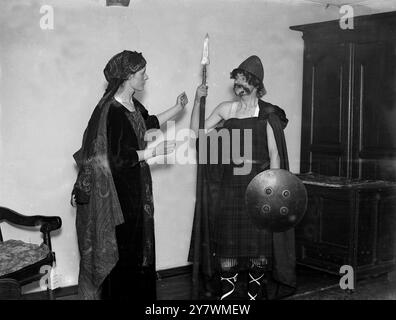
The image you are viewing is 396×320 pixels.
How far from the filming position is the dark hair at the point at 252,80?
2391 mm

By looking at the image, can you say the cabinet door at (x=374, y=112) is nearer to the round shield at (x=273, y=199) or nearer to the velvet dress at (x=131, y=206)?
the round shield at (x=273, y=199)

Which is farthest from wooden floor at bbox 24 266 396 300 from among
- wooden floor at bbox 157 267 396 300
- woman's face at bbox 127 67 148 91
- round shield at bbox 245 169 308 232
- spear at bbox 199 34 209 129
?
woman's face at bbox 127 67 148 91

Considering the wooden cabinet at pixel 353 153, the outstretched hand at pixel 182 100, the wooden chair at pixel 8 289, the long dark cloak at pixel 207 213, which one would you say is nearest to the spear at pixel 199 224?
the long dark cloak at pixel 207 213

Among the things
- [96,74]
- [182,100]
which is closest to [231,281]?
[182,100]

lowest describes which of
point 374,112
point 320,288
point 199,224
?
point 320,288

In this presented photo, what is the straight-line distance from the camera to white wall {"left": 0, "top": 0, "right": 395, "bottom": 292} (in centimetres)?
230

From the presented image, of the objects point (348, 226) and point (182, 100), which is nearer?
point (182, 100)

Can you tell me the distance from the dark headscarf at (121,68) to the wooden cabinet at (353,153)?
3.23 feet

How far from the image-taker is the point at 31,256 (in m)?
2.26

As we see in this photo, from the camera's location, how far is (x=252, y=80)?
7.86 feet

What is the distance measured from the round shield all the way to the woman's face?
61 centimetres

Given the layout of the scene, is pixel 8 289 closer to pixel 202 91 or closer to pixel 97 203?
pixel 97 203

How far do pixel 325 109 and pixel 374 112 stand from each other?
0.25 metres
